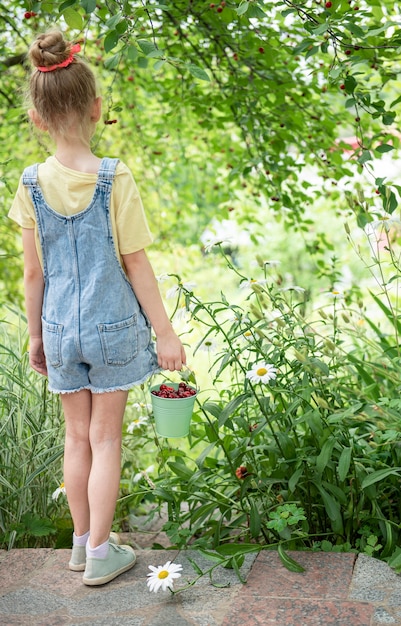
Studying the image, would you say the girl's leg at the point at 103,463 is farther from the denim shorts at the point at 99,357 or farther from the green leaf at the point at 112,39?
the green leaf at the point at 112,39

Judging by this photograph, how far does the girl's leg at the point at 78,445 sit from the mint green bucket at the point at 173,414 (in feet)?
0.63

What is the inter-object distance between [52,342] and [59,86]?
0.64 metres

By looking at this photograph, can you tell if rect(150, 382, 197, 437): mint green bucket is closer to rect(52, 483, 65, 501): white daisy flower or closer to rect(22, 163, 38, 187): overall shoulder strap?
rect(52, 483, 65, 501): white daisy flower

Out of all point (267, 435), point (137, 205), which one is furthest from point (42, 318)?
point (267, 435)

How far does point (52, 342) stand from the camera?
1.94 metres

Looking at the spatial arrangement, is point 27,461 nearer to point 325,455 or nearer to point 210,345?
point 210,345

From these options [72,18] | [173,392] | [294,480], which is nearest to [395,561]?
[294,480]

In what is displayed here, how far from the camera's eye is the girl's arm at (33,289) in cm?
197

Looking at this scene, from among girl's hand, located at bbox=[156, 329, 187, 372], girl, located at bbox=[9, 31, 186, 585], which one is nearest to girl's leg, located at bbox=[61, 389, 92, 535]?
girl, located at bbox=[9, 31, 186, 585]

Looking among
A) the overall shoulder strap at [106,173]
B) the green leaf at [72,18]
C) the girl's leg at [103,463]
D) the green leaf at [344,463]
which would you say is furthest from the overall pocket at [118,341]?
the green leaf at [72,18]

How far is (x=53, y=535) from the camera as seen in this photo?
245 centimetres

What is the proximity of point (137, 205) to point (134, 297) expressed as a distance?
24 centimetres

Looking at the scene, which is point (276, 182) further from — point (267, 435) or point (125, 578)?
point (125, 578)

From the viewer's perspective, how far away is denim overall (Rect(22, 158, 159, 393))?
189 centimetres
